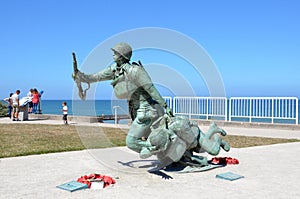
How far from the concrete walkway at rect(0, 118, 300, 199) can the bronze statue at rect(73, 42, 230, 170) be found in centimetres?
49

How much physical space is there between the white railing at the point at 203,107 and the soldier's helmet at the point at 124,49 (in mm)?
12597

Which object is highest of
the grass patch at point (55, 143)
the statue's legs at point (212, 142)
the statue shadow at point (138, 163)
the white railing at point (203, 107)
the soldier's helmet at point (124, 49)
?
the soldier's helmet at point (124, 49)

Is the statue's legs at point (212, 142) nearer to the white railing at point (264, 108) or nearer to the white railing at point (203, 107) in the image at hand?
the white railing at point (264, 108)

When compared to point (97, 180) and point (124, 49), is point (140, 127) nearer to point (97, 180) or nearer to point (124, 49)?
point (97, 180)

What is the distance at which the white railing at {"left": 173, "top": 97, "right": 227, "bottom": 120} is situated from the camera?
1934cm

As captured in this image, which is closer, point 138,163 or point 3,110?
point 138,163

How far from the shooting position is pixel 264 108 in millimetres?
18312

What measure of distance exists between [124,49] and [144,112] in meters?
1.16

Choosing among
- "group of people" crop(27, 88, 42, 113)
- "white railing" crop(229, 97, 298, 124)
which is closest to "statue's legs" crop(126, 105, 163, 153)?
"white railing" crop(229, 97, 298, 124)

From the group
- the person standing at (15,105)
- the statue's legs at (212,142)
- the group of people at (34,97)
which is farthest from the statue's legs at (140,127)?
the group of people at (34,97)

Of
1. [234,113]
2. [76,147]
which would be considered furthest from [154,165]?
[234,113]

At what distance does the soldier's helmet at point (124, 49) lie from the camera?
6703 mm

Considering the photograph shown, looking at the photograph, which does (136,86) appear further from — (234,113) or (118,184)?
(234,113)

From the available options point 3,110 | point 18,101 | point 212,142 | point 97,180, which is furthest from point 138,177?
point 3,110
